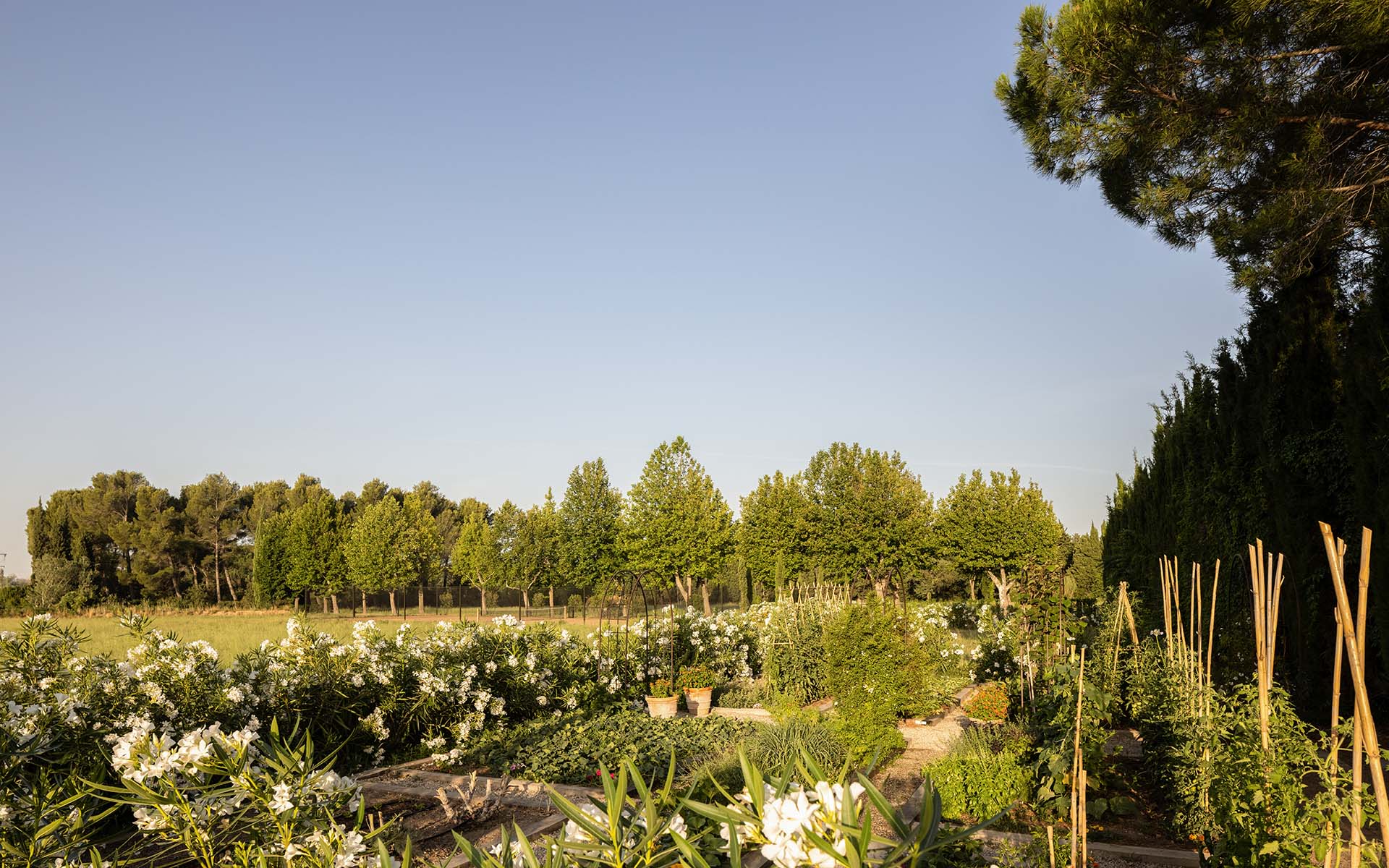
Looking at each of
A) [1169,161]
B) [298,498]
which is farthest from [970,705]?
[298,498]

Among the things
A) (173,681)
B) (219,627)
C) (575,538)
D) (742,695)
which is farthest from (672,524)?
(173,681)

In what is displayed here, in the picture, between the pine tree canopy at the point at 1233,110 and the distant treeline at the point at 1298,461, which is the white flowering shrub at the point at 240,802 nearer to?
the pine tree canopy at the point at 1233,110

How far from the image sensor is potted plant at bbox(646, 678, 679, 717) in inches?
302

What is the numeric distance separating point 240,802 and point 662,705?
6.19 metres

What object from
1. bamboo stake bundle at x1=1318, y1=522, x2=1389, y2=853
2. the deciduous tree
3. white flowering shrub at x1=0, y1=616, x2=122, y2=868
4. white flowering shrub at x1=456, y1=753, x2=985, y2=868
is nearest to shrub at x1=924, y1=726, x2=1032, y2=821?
bamboo stake bundle at x1=1318, y1=522, x2=1389, y2=853

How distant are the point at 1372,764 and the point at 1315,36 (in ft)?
17.1

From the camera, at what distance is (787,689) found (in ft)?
27.7

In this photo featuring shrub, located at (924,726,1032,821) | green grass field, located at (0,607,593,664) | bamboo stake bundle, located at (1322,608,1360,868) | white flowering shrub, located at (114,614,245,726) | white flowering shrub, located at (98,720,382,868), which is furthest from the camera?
green grass field, located at (0,607,593,664)

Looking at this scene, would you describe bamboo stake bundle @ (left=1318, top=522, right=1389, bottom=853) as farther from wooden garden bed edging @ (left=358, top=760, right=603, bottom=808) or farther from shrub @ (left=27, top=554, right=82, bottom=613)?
shrub @ (left=27, top=554, right=82, bottom=613)

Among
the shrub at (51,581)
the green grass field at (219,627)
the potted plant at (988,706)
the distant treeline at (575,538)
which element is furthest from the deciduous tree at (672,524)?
the shrub at (51,581)

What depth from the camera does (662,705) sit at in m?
7.72

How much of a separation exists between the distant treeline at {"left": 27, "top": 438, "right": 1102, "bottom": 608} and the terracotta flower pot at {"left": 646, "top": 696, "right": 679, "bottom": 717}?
Answer: 4.19 feet

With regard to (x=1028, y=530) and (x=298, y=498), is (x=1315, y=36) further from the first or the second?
(x=298, y=498)

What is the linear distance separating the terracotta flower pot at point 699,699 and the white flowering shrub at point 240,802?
255 inches
